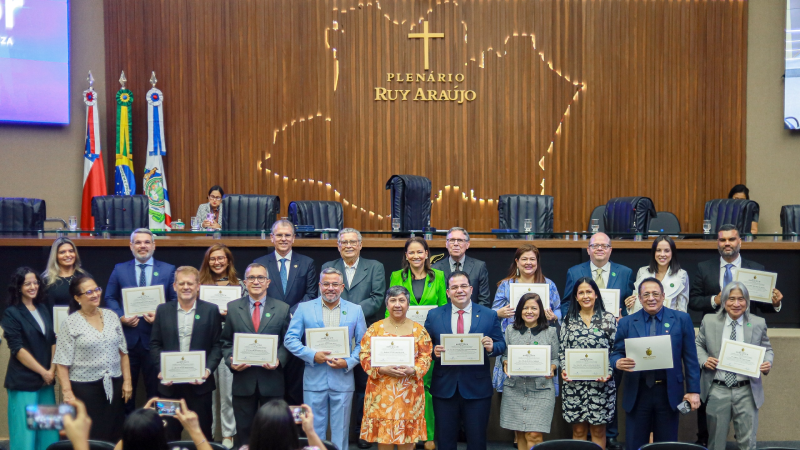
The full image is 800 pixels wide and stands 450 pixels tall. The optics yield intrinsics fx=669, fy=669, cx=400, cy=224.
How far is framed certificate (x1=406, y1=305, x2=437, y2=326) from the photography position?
455 centimetres

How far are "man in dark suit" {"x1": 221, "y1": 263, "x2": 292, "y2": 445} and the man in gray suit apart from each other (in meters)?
2.78

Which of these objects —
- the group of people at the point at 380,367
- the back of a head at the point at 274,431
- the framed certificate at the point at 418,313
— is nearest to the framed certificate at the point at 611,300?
the group of people at the point at 380,367

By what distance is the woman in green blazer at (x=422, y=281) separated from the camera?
4.79 m

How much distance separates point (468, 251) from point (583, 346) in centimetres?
172

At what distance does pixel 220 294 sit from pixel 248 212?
210cm

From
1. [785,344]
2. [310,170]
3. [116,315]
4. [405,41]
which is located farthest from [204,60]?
[785,344]

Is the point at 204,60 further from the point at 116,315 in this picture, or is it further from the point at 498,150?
the point at 116,315

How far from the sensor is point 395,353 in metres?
4.00

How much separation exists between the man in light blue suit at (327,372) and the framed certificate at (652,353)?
1.72 metres

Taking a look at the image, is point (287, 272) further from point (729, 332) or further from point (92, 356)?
point (729, 332)

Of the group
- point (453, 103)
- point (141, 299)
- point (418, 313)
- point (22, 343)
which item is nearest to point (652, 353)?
point (418, 313)

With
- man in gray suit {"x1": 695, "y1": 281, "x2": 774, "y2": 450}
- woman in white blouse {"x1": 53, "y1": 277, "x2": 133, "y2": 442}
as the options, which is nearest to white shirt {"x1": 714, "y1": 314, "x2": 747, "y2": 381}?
man in gray suit {"x1": 695, "y1": 281, "x2": 774, "y2": 450}

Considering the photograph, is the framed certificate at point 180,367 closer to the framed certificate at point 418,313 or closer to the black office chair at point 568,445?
the framed certificate at point 418,313

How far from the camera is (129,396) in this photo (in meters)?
4.42
